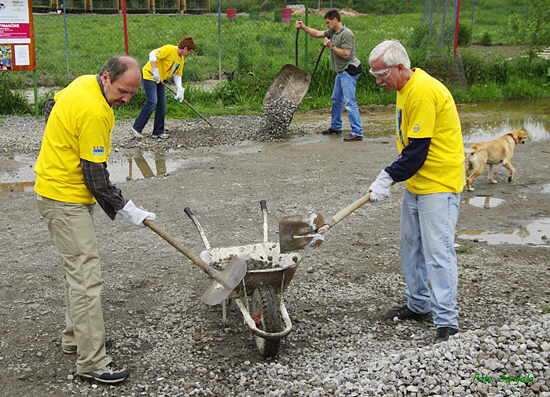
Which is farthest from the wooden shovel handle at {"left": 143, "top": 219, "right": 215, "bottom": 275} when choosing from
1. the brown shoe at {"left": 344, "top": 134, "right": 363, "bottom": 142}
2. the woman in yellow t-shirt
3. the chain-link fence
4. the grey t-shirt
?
the chain-link fence

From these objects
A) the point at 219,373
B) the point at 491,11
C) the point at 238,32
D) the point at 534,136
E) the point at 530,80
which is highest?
the point at 491,11

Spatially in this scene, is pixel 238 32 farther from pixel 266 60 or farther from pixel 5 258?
pixel 5 258

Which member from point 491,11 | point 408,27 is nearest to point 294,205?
point 408,27

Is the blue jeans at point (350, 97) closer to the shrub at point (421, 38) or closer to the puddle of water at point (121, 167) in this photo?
the puddle of water at point (121, 167)

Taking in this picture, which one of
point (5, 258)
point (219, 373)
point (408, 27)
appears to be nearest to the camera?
point (219, 373)

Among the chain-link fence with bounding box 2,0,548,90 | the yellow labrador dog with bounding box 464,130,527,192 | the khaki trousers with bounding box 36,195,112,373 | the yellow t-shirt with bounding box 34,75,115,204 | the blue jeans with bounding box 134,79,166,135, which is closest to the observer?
the yellow t-shirt with bounding box 34,75,115,204

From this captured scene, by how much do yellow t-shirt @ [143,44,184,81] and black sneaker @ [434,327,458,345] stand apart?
6.71m

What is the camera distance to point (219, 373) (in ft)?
10.5

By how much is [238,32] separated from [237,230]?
15.6 metres

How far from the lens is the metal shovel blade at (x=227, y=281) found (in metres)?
3.13

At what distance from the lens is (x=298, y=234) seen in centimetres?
343

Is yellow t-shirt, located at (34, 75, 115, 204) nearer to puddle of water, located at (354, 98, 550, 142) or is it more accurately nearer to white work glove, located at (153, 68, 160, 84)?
white work glove, located at (153, 68, 160, 84)

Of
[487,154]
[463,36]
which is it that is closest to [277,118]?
[487,154]

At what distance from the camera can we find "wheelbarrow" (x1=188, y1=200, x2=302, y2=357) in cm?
321
